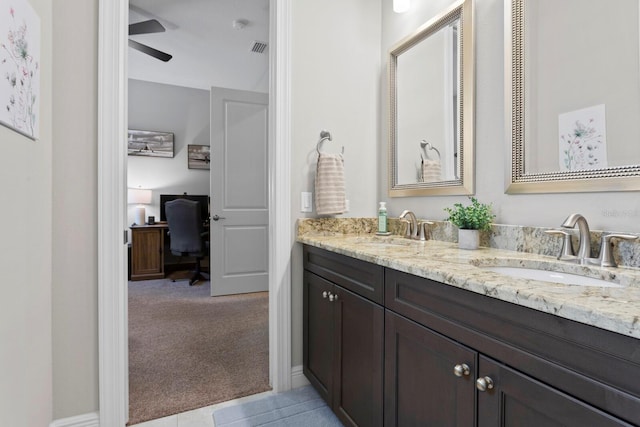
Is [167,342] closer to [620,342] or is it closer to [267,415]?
[267,415]

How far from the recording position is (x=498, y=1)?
1380 mm

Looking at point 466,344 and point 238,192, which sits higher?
point 238,192

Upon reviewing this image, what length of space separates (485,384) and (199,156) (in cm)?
527

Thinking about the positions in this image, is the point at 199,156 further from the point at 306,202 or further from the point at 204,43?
the point at 306,202

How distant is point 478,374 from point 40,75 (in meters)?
1.86

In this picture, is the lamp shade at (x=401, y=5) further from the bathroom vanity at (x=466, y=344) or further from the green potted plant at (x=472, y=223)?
the bathroom vanity at (x=466, y=344)

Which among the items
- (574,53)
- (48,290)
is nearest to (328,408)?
(48,290)

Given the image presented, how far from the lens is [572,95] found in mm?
1155

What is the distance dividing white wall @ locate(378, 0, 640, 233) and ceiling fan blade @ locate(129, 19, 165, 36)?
2437 millimetres

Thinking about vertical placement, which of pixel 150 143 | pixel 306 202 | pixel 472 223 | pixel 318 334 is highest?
pixel 150 143

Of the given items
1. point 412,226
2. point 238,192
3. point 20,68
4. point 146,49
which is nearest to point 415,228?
point 412,226

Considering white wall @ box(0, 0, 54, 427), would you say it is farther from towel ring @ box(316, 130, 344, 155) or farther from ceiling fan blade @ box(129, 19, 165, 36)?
ceiling fan blade @ box(129, 19, 165, 36)

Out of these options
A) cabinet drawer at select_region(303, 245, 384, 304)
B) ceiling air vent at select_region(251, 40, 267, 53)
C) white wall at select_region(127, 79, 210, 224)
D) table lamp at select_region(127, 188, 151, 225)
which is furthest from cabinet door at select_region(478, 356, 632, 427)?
white wall at select_region(127, 79, 210, 224)

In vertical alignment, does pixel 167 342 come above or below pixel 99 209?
below
